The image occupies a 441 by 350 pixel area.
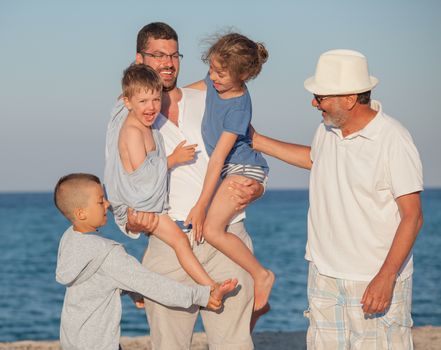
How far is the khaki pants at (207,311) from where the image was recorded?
4.93m

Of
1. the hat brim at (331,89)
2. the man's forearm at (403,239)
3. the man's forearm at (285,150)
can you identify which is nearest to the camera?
the man's forearm at (403,239)

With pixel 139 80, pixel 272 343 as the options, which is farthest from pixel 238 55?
pixel 272 343

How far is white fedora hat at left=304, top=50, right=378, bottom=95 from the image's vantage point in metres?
4.59

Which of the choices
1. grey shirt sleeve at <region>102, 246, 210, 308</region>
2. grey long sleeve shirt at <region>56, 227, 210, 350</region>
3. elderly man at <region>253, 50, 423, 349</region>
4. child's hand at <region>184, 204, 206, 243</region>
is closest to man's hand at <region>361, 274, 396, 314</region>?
elderly man at <region>253, 50, 423, 349</region>

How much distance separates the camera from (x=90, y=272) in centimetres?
458

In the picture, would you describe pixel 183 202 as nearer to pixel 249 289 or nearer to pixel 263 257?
pixel 249 289

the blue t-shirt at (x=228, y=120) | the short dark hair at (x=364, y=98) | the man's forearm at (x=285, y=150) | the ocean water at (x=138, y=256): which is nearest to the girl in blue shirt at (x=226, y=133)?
the blue t-shirt at (x=228, y=120)

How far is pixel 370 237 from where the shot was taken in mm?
4684

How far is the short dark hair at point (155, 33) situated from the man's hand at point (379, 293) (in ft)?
5.29

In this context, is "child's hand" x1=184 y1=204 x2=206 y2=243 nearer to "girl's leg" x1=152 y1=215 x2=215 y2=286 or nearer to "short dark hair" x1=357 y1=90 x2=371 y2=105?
"girl's leg" x1=152 y1=215 x2=215 y2=286

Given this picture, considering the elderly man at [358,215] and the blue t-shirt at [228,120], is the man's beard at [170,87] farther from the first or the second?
the elderly man at [358,215]

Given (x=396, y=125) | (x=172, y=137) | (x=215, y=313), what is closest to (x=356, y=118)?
(x=396, y=125)

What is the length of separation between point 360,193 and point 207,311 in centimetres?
106

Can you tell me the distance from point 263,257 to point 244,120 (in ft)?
93.1
